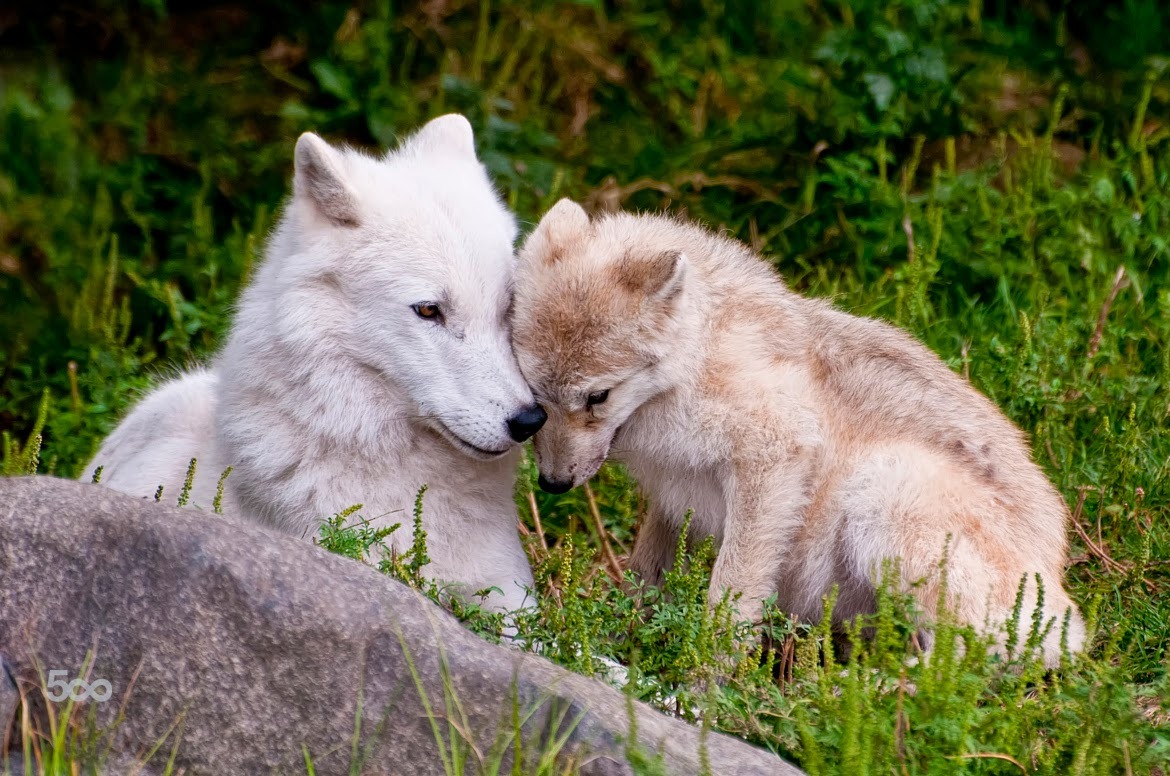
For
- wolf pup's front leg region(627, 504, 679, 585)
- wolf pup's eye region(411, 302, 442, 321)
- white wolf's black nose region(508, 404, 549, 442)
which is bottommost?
wolf pup's front leg region(627, 504, 679, 585)

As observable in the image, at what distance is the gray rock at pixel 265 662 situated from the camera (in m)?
3.44

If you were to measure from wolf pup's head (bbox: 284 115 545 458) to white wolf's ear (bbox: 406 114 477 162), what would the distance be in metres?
0.46

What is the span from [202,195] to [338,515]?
480cm

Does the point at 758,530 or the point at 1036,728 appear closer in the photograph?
the point at 1036,728

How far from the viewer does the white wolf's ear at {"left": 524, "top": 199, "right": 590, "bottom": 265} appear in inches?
196

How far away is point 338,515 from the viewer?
4.47m

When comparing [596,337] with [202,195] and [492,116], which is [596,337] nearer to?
[492,116]

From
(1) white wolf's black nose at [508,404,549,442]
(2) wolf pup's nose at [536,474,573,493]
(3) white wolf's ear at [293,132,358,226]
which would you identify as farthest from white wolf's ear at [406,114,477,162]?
(2) wolf pup's nose at [536,474,573,493]

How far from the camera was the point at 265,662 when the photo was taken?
351 cm

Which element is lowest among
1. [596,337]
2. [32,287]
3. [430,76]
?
[32,287]

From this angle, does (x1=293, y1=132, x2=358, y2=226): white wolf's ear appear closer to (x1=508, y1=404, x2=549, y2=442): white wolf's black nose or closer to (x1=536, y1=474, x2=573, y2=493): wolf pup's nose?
(x1=508, y1=404, x2=549, y2=442): white wolf's black nose

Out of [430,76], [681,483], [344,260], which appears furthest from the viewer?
[430,76]

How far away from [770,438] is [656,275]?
728 mm

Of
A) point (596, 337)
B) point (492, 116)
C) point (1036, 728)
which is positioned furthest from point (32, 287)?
point (1036, 728)
